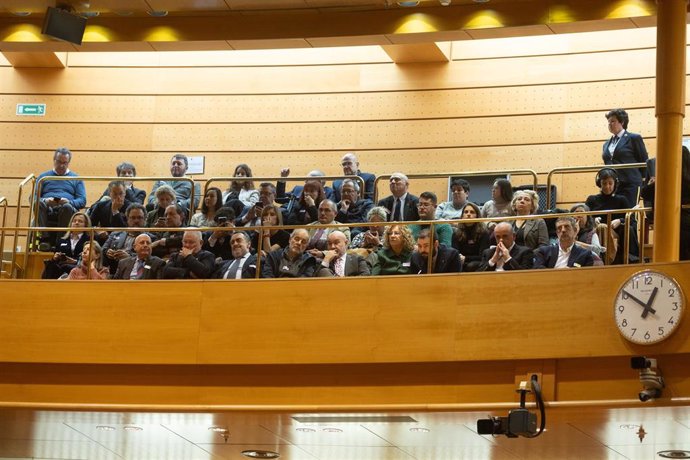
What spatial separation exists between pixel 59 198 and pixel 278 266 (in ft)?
8.35

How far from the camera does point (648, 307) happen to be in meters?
7.25

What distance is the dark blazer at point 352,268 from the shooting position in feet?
27.3

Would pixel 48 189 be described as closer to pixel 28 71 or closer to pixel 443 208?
pixel 28 71

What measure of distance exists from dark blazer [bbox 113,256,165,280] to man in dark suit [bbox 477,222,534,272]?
227 centimetres

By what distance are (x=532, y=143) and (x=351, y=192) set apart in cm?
249

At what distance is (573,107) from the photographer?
36.5 feet

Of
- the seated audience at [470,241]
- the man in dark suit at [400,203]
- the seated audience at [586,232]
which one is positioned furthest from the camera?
the man in dark suit at [400,203]

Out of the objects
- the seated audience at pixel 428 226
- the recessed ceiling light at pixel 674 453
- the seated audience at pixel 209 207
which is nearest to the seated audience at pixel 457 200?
the seated audience at pixel 428 226

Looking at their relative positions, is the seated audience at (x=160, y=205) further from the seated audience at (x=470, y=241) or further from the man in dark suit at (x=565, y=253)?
the man in dark suit at (x=565, y=253)

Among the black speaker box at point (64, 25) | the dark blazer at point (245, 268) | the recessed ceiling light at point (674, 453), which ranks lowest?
the recessed ceiling light at point (674, 453)

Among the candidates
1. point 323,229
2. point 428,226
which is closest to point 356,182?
point 323,229

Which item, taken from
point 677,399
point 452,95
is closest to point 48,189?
point 452,95

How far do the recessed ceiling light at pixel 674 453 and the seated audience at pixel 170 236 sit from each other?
372 centimetres

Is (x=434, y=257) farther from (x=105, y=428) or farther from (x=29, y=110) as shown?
(x=29, y=110)
